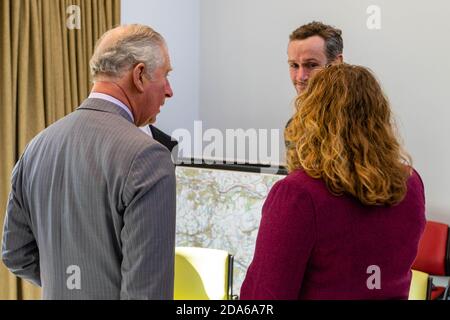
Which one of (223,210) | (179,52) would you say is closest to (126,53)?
(223,210)

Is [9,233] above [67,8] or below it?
below

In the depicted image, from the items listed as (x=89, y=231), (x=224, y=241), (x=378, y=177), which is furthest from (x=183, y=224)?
(x=378, y=177)

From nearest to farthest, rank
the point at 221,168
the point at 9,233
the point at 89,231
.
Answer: the point at 89,231, the point at 9,233, the point at 221,168

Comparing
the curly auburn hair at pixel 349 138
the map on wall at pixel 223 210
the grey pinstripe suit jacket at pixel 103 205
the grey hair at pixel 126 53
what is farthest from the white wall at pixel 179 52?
the curly auburn hair at pixel 349 138

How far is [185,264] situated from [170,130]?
204 cm

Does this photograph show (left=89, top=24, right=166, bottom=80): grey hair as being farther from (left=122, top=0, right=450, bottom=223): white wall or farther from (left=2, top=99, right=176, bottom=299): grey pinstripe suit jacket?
(left=122, top=0, right=450, bottom=223): white wall

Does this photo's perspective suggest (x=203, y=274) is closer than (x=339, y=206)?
No

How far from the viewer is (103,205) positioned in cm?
144

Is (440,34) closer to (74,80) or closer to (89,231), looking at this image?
(74,80)

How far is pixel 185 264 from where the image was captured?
2.64 meters

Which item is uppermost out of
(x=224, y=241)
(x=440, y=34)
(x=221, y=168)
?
(x=440, y=34)

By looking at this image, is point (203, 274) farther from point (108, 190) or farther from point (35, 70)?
point (35, 70)

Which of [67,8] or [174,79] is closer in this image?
[67,8]

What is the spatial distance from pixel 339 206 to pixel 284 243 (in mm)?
149
